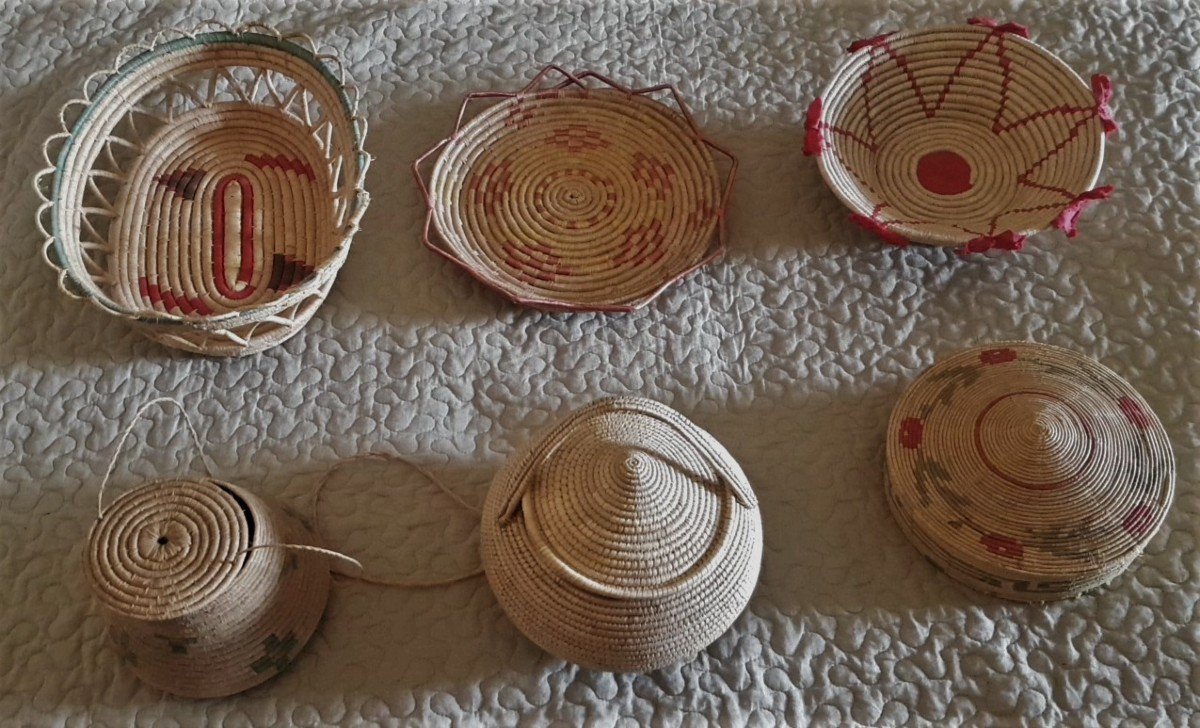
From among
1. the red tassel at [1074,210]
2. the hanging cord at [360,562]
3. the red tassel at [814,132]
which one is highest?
the red tassel at [814,132]

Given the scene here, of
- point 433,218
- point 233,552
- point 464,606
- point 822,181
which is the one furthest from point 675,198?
point 233,552

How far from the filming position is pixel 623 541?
913 mm

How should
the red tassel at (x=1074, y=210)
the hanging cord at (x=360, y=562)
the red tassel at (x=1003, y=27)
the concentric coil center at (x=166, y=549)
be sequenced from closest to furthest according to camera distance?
the concentric coil center at (x=166, y=549), the hanging cord at (x=360, y=562), the red tassel at (x=1074, y=210), the red tassel at (x=1003, y=27)

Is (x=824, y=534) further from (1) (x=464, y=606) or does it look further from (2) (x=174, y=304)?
(2) (x=174, y=304)

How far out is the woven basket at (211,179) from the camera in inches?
45.6

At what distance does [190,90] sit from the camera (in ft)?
4.16

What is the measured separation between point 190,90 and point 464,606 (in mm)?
728

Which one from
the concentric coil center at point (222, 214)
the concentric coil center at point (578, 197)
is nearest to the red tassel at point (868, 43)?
the concentric coil center at point (578, 197)

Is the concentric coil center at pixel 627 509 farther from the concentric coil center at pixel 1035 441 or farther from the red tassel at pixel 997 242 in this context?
the red tassel at pixel 997 242

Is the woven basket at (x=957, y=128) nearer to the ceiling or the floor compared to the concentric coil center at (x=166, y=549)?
A: nearer to the ceiling

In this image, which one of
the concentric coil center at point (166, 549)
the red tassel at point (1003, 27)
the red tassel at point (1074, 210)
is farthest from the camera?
the red tassel at point (1003, 27)

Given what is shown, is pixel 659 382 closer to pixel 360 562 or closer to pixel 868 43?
pixel 360 562

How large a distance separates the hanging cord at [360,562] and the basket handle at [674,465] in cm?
13

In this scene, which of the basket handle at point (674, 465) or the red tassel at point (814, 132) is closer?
the basket handle at point (674, 465)
